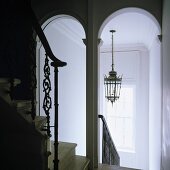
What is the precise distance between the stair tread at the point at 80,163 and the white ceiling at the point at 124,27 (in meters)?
2.18

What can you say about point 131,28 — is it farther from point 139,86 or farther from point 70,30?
point 139,86

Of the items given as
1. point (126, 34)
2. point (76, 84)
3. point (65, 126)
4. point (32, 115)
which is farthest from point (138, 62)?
point (32, 115)

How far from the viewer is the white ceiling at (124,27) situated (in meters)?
4.05

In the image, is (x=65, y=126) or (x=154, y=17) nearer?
(x=154, y=17)

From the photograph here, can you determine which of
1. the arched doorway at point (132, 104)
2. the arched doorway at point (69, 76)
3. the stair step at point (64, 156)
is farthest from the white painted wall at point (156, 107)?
the arched doorway at point (132, 104)

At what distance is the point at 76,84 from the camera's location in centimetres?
554

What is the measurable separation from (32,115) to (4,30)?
48.4 inches

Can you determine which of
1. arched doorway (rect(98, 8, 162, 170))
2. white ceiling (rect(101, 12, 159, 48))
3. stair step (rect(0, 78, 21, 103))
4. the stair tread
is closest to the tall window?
arched doorway (rect(98, 8, 162, 170))

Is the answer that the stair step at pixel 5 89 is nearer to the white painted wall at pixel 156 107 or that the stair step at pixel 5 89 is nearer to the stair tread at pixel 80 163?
the stair tread at pixel 80 163

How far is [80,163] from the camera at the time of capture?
8.89 feet

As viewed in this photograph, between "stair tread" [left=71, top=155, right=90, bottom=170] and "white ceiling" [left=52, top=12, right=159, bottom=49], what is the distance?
2.18 meters

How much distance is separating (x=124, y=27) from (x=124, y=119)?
136 inches

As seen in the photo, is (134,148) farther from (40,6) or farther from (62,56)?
(40,6)

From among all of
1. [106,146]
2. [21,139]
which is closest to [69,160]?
[21,139]
